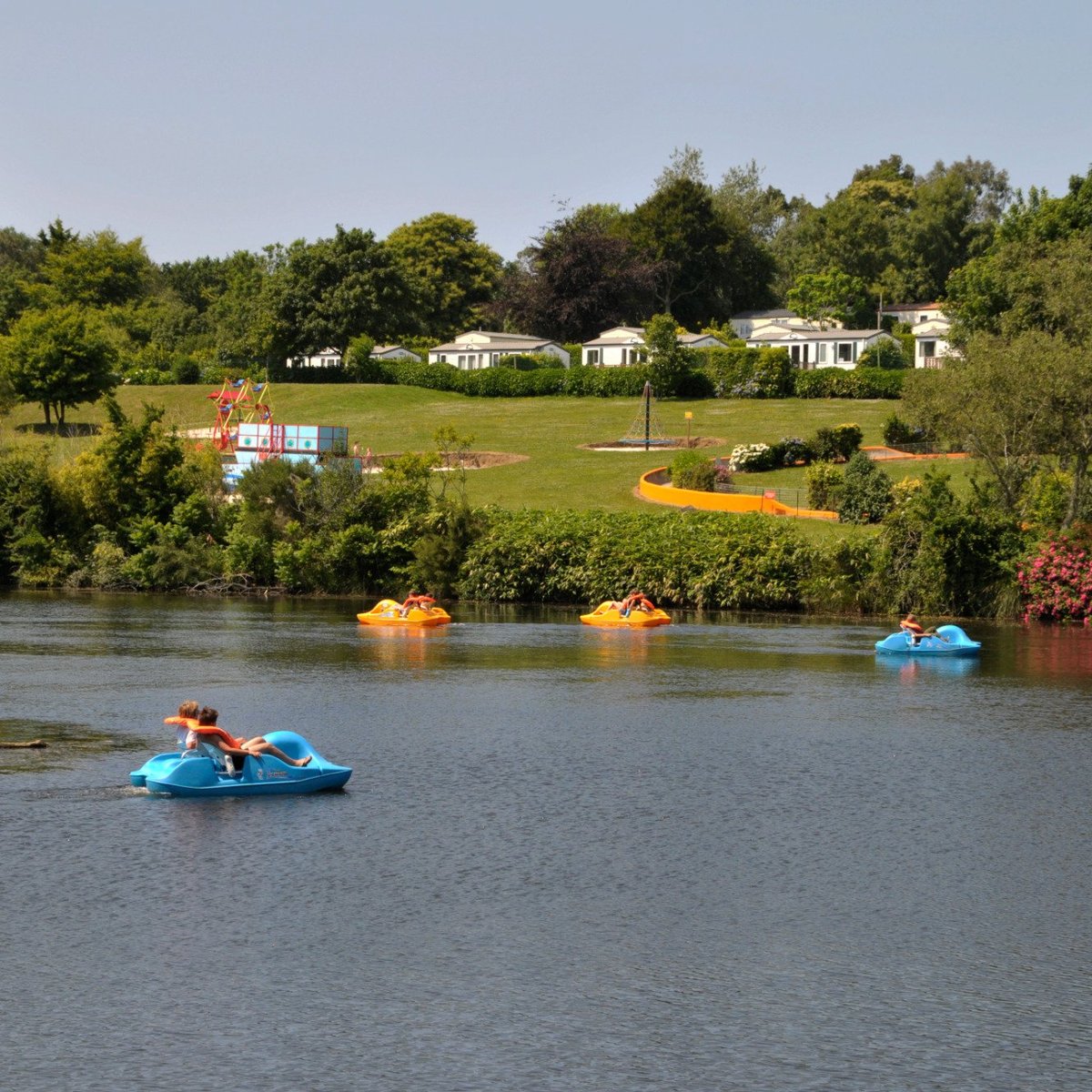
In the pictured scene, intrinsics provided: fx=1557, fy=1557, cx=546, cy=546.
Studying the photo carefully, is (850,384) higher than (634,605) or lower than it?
higher

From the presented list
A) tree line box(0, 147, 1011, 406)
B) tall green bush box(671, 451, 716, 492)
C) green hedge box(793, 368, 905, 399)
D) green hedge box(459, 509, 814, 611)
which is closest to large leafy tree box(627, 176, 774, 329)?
tree line box(0, 147, 1011, 406)

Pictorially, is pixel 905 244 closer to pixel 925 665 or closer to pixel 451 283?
pixel 451 283

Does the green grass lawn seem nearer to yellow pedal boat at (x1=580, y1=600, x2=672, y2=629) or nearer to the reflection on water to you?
yellow pedal boat at (x1=580, y1=600, x2=672, y2=629)

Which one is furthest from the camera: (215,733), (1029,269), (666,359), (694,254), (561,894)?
(694,254)

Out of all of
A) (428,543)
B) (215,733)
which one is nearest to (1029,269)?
(428,543)

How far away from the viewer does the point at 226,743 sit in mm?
27812

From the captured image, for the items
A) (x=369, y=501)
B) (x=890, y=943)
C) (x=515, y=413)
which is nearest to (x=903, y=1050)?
(x=890, y=943)

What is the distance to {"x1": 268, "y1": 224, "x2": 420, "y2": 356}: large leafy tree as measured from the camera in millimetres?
135375

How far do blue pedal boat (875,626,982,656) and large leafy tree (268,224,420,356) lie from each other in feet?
309

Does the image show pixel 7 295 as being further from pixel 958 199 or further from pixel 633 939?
pixel 633 939

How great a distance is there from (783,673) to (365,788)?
18802mm

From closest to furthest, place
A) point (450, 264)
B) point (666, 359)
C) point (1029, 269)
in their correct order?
point (1029, 269)
point (666, 359)
point (450, 264)

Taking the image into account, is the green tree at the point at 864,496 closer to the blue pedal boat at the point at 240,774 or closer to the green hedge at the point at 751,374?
the blue pedal boat at the point at 240,774

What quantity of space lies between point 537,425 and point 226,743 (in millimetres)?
80413
